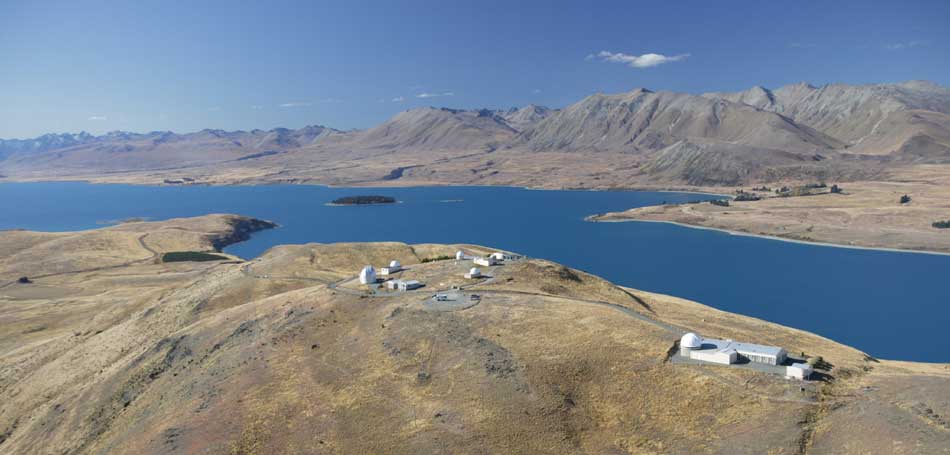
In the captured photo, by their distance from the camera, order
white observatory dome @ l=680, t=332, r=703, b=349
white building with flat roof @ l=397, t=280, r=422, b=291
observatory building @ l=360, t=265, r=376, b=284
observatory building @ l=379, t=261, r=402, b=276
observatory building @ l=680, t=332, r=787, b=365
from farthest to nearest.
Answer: observatory building @ l=379, t=261, r=402, b=276
observatory building @ l=360, t=265, r=376, b=284
white building with flat roof @ l=397, t=280, r=422, b=291
white observatory dome @ l=680, t=332, r=703, b=349
observatory building @ l=680, t=332, r=787, b=365

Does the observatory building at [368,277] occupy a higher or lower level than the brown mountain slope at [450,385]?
higher

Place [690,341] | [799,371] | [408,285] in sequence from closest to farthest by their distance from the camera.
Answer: [799,371] < [690,341] < [408,285]

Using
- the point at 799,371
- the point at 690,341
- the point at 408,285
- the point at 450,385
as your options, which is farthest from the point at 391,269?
the point at 799,371

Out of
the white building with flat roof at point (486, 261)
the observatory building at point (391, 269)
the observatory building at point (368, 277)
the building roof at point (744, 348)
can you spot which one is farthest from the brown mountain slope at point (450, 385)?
the observatory building at point (368, 277)

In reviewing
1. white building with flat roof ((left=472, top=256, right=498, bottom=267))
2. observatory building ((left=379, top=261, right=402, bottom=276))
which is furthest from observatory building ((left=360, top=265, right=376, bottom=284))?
white building with flat roof ((left=472, top=256, right=498, bottom=267))

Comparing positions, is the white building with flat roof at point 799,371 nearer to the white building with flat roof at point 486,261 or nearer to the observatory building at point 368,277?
the white building with flat roof at point 486,261

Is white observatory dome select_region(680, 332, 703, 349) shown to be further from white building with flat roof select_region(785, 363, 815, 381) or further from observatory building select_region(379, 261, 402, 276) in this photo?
observatory building select_region(379, 261, 402, 276)

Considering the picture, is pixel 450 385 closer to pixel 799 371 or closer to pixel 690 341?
pixel 690 341
